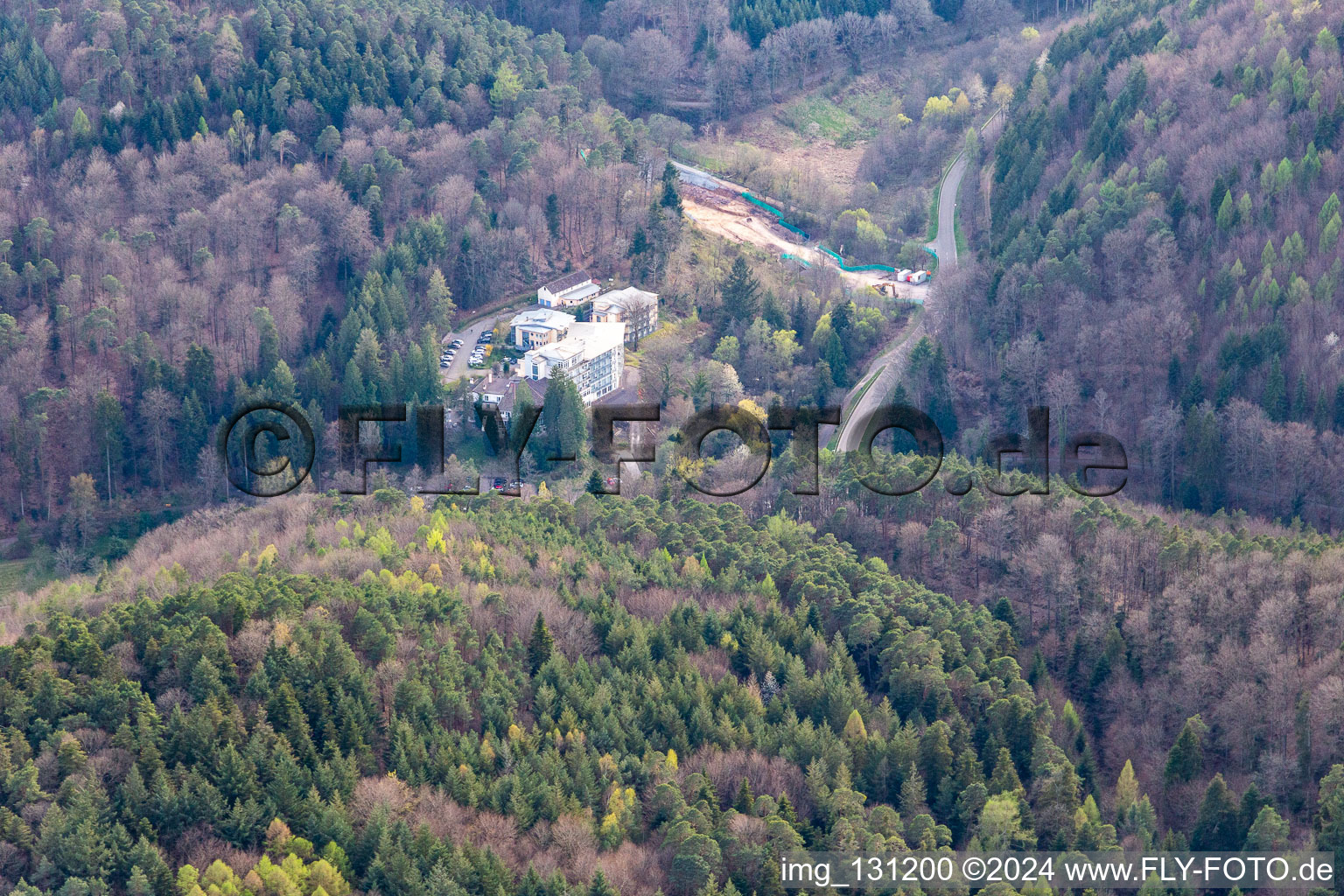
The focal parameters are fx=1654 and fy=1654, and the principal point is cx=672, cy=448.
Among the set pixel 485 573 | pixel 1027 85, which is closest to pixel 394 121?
pixel 1027 85

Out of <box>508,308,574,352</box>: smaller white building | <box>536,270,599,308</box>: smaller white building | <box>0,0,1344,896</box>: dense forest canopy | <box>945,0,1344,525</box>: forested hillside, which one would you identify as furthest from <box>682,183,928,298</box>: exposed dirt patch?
<box>508,308,574,352</box>: smaller white building

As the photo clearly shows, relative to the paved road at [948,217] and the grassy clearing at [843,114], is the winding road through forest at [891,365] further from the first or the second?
the grassy clearing at [843,114]

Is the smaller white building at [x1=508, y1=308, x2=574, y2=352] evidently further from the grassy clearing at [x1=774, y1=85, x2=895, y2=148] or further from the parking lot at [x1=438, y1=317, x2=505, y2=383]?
the grassy clearing at [x1=774, y1=85, x2=895, y2=148]

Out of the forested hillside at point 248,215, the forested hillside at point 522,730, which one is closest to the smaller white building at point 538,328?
the forested hillside at point 248,215

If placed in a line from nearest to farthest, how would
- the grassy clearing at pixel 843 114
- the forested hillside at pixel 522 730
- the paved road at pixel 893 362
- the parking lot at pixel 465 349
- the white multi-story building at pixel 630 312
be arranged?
the forested hillside at pixel 522 730
the paved road at pixel 893 362
the parking lot at pixel 465 349
the white multi-story building at pixel 630 312
the grassy clearing at pixel 843 114

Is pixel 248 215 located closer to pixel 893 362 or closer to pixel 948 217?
pixel 893 362

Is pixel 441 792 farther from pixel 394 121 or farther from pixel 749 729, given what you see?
pixel 394 121
